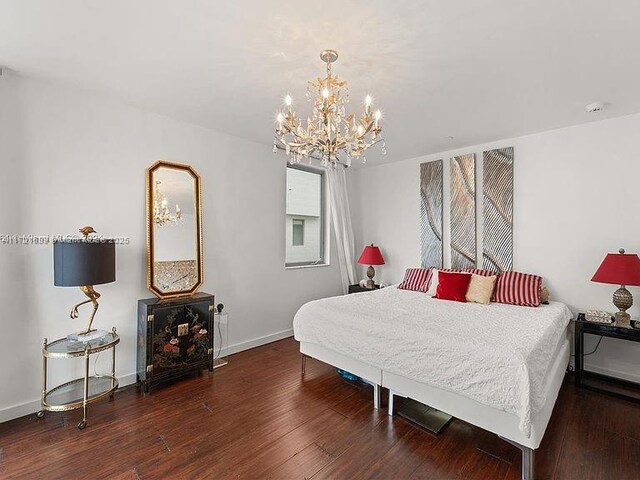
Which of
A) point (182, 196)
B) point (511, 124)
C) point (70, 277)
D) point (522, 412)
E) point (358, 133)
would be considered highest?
point (511, 124)

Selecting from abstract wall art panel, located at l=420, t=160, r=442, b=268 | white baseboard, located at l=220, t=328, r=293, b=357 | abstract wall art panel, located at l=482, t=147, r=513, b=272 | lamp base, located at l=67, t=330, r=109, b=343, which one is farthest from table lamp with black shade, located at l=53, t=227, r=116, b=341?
abstract wall art panel, located at l=482, t=147, r=513, b=272

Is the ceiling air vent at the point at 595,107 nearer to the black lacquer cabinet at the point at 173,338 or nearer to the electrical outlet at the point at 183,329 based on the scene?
the black lacquer cabinet at the point at 173,338

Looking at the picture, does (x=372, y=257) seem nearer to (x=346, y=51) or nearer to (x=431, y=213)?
(x=431, y=213)

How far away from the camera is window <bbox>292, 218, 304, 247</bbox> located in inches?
179

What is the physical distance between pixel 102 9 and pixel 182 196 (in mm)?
1787

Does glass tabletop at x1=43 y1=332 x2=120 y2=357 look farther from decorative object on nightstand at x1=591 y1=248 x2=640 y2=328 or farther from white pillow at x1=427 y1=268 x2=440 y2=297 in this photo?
decorative object on nightstand at x1=591 y1=248 x2=640 y2=328

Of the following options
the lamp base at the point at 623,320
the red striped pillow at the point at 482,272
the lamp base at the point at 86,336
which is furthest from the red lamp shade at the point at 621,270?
the lamp base at the point at 86,336

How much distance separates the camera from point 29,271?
2.40 metres

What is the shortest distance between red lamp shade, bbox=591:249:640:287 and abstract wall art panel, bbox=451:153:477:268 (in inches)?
53.2

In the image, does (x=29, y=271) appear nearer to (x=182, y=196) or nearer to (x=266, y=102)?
(x=182, y=196)

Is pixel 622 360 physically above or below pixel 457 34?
below

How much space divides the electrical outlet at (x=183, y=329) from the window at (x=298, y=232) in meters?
1.98

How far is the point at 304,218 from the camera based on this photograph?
15.4 feet

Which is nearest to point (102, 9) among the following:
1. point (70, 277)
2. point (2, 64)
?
point (2, 64)
